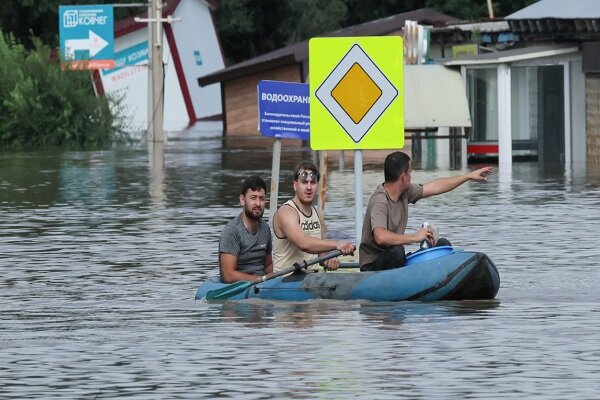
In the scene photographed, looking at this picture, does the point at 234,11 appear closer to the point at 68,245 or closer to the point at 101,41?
the point at 101,41

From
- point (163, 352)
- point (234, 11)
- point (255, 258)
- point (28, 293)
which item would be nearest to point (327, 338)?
point (163, 352)

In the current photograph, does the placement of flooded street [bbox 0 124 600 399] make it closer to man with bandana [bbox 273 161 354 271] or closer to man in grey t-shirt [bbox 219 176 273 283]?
man in grey t-shirt [bbox 219 176 273 283]

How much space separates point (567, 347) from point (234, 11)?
66.5 m

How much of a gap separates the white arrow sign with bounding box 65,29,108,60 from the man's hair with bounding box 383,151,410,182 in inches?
1700

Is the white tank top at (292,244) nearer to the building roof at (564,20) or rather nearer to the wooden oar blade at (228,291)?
the wooden oar blade at (228,291)

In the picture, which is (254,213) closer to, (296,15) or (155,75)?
(155,75)

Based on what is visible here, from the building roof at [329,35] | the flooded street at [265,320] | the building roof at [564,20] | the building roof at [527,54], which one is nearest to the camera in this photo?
the flooded street at [265,320]

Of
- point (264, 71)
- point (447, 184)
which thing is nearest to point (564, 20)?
point (447, 184)

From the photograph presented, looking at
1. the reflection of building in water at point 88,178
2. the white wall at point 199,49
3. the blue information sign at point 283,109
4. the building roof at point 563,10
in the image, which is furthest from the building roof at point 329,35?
the blue information sign at point 283,109

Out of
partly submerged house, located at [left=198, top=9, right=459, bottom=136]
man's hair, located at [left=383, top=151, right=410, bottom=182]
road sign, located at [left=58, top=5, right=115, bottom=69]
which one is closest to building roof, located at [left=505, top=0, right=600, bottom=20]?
partly submerged house, located at [left=198, top=9, right=459, bottom=136]

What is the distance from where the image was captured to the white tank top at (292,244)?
1584cm

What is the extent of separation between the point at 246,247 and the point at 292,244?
38 cm

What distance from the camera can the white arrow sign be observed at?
58.1 metres

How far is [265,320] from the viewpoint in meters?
14.5
